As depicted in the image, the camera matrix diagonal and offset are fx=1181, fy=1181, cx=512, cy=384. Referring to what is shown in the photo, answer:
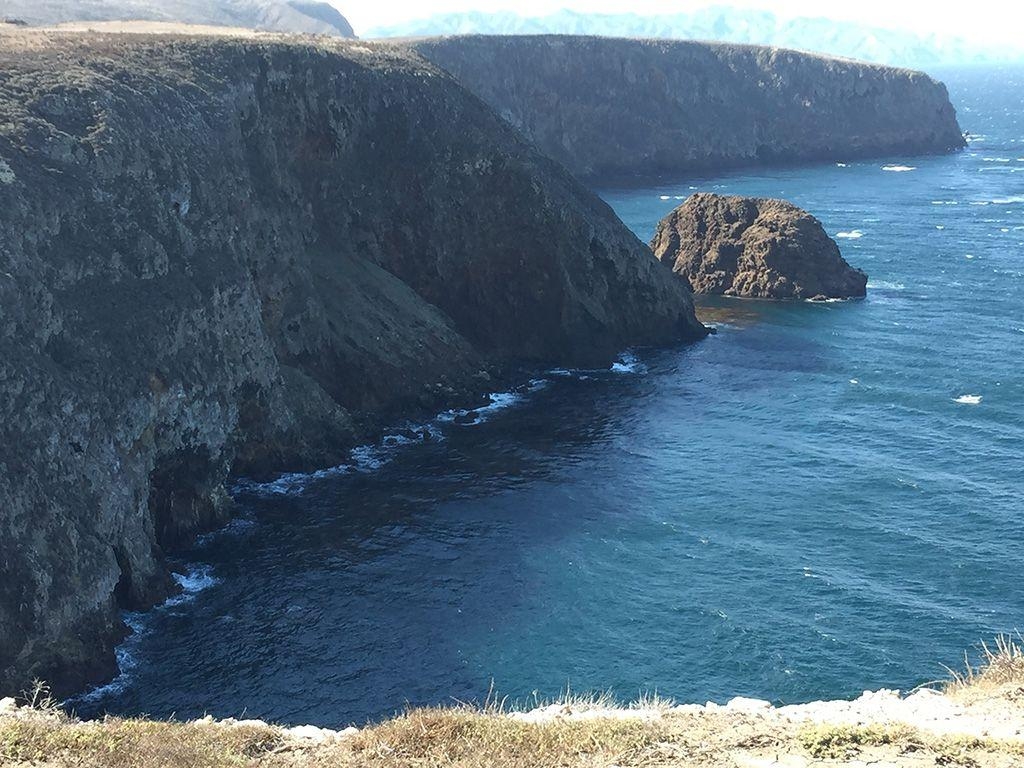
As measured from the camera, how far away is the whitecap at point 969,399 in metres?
77.9

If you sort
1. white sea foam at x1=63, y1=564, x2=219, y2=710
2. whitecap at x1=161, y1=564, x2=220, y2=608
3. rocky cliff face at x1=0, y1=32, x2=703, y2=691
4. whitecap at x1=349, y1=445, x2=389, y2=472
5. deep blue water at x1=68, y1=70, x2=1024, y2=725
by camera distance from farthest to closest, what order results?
whitecap at x1=349, y1=445, x2=389, y2=472
whitecap at x1=161, y1=564, x2=220, y2=608
rocky cliff face at x1=0, y1=32, x2=703, y2=691
deep blue water at x1=68, y1=70, x2=1024, y2=725
white sea foam at x1=63, y1=564, x2=219, y2=710

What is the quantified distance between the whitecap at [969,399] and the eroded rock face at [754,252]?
Answer: 31.9 metres

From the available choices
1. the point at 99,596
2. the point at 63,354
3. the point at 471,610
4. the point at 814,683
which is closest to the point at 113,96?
the point at 63,354

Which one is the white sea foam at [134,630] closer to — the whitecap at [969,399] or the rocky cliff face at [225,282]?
the rocky cliff face at [225,282]

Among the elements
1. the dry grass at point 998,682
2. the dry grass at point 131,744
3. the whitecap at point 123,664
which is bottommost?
the whitecap at point 123,664

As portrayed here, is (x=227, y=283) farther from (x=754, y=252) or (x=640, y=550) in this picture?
(x=754, y=252)

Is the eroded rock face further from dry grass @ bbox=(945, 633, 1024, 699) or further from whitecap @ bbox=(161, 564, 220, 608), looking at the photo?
dry grass @ bbox=(945, 633, 1024, 699)

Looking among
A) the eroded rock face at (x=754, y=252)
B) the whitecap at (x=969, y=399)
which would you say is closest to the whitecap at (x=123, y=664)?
the whitecap at (x=969, y=399)

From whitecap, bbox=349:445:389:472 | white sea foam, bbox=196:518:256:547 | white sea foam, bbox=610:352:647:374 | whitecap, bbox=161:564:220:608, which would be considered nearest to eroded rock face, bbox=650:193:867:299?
white sea foam, bbox=610:352:647:374

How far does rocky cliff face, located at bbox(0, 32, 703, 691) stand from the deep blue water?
3539mm

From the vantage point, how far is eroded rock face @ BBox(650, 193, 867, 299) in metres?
111

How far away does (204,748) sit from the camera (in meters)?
26.0

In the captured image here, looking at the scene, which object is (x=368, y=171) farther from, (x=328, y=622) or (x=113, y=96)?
(x=328, y=622)

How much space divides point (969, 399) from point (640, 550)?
107 feet
